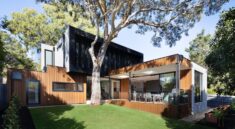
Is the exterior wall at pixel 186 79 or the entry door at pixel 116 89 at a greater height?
the exterior wall at pixel 186 79

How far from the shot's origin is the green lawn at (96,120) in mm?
11531

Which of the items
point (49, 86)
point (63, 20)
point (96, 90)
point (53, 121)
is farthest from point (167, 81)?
point (63, 20)

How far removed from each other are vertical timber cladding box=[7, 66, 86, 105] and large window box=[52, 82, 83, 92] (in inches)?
10.1

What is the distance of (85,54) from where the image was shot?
2066cm

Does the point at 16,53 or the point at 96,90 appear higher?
the point at 16,53

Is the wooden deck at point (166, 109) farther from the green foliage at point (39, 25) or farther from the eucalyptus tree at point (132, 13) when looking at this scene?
the green foliage at point (39, 25)

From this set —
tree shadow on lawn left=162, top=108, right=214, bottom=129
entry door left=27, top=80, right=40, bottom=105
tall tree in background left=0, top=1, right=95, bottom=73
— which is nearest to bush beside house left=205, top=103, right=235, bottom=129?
tree shadow on lawn left=162, top=108, right=214, bottom=129

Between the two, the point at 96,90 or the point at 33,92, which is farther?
the point at 96,90

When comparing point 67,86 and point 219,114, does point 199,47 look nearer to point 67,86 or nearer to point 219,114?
point 67,86

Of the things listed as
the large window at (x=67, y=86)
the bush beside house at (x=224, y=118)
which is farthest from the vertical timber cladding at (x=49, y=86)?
the bush beside house at (x=224, y=118)

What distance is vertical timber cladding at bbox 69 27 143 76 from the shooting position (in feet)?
63.6

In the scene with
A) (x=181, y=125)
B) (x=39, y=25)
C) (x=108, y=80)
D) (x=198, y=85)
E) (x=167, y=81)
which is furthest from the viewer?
(x=39, y=25)

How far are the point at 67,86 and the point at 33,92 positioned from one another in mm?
3139

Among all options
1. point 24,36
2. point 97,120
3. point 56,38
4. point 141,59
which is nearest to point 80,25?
point 56,38
